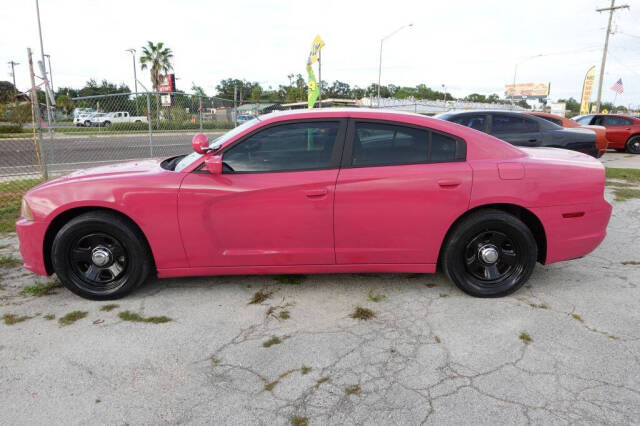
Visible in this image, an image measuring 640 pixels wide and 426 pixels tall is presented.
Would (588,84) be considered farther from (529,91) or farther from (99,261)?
(529,91)

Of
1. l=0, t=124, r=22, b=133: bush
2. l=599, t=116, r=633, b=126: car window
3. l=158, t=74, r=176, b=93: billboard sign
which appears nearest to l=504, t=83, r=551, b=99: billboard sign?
l=158, t=74, r=176, b=93: billboard sign

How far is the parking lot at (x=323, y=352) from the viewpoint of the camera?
2.27 meters

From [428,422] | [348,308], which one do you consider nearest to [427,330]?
[348,308]

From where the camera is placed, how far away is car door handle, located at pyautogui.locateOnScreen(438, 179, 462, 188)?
132 inches

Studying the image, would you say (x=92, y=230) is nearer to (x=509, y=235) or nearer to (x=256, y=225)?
(x=256, y=225)

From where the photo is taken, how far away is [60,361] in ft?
8.94

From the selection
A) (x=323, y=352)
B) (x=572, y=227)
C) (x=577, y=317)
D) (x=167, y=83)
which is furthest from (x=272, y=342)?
(x=167, y=83)

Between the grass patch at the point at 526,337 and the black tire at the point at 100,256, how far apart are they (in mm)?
2844

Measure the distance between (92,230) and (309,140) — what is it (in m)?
1.85

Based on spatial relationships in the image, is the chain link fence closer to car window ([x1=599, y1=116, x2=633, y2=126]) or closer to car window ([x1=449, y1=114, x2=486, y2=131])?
car window ([x1=449, y1=114, x2=486, y2=131])

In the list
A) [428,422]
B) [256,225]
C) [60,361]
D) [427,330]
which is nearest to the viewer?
[428,422]

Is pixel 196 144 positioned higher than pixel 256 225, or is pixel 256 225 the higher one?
pixel 196 144

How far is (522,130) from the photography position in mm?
8359

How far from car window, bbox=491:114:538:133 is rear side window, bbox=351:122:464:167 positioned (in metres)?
5.42
